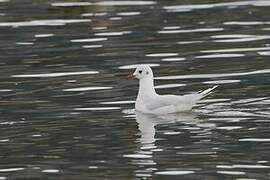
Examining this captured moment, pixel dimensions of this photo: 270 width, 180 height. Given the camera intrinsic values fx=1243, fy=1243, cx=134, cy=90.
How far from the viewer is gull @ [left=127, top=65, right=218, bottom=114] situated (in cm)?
2053

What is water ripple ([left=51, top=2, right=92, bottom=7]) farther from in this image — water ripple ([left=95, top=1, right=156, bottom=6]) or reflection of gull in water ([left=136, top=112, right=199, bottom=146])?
reflection of gull in water ([left=136, top=112, right=199, bottom=146])

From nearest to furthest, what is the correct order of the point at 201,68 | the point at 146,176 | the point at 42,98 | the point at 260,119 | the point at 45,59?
1. the point at 146,176
2. the point at 260,119
3. the point at 42,98
4. the point at 201,68
5. the point at 45,59

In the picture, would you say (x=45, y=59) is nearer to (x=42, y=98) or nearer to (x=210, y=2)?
(x=42, y=98)

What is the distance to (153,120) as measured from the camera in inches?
803

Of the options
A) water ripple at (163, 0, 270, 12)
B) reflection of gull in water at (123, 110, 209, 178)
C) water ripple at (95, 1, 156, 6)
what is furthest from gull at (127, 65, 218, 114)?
water ripple at (95, 1, 156, 6)

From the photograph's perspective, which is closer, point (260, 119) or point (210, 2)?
point (260, 119)

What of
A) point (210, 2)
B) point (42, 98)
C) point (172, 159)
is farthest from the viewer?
point (210, 2)

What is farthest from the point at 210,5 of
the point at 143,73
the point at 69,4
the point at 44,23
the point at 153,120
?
the point at 153,120

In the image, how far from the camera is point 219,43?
28.0 metres

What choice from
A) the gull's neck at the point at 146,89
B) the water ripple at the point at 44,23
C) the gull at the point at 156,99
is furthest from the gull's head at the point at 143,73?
the water ripple at the point at 44,23

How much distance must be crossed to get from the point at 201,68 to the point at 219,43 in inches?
132

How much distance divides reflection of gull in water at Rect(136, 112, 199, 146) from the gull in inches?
4.6

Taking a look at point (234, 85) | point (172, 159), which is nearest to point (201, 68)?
point (234, 85)

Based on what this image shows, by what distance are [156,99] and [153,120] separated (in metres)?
0.69
